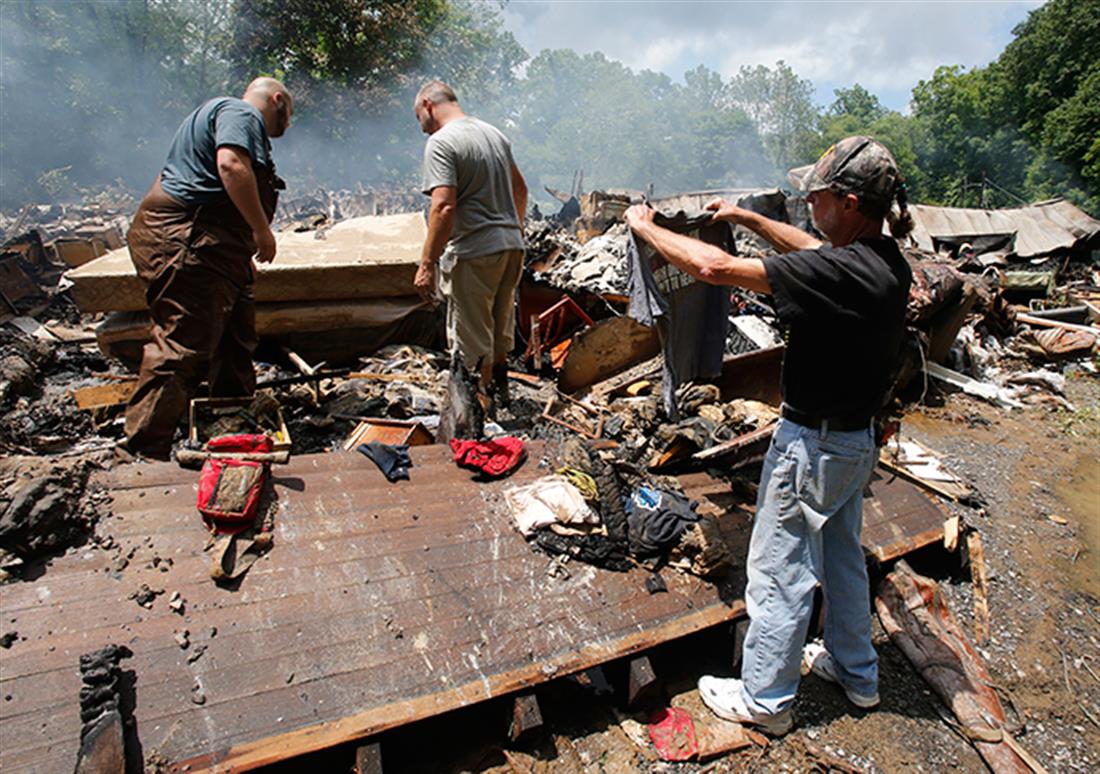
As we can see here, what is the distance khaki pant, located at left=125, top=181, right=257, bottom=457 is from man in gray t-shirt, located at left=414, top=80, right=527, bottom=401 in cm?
118

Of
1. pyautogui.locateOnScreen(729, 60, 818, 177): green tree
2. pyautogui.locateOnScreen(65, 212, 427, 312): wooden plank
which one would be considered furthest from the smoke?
pyautogui.locateOnScreen(729, 60, 818, 177): green tree

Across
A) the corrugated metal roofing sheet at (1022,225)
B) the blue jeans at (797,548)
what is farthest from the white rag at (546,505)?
the corrugated metal roofing sheet at (1022,225)

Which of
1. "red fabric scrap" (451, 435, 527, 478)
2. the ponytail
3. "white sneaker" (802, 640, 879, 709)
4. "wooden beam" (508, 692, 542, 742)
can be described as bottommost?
"white sneaker" (802, 640, 879, 709)

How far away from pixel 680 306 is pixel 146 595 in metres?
3.01

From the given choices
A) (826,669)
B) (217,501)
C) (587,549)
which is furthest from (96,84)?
(826,669)

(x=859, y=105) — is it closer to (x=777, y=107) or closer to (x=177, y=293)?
(x=777, y=107)

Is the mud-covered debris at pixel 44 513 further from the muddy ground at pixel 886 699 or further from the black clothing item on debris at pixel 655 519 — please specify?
the black clothing item on debris at pixel 655 519

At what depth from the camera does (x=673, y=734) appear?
234 cm

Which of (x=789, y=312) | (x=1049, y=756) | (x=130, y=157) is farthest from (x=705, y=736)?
(x=130, y=157)

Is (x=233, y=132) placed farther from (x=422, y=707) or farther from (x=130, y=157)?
(x=130, y=157)

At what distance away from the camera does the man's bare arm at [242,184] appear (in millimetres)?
3000

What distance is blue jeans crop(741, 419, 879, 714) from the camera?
206cm

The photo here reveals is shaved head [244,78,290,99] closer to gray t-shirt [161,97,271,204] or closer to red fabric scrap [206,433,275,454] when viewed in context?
gray t-shirt [161,97,271,204]

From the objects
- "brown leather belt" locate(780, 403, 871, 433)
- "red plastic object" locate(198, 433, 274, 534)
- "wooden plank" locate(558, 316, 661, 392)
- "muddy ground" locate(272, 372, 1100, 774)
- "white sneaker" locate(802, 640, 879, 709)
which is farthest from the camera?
"wooden plank" locate(558, 316, 661, 392)
